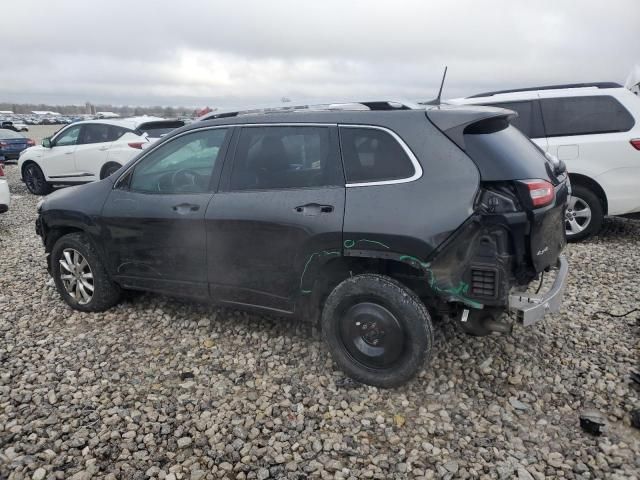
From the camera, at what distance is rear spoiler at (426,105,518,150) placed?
2994 mm

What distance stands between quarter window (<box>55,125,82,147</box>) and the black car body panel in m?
7.75

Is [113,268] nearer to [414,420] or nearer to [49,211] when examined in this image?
[49,211]

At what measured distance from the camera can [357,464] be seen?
265 centimetres

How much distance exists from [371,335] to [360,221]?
752 mm

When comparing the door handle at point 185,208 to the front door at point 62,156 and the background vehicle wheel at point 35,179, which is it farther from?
the background vehicle wheel at point 35,179

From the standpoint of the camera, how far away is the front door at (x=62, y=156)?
1070cm

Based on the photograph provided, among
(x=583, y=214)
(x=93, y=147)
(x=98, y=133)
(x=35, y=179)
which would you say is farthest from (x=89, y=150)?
(x=583, y=214)

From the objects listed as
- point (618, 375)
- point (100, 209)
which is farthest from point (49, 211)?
point (618, 375)

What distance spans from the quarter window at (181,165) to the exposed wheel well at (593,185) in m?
4.64

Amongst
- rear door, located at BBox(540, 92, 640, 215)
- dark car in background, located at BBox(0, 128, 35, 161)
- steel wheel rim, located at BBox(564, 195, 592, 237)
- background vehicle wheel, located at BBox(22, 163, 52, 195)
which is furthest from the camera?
dark car in background, located at BBox(0, 128, 35, 161)

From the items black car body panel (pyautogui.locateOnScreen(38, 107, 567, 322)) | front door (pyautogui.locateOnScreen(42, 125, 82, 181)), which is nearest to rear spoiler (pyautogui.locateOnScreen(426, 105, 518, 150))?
black car body panel (pyautogui.locateOnScreen(38, 107, 567, 322))

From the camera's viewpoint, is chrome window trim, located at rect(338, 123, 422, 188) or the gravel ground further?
chrome window trim, located at rect(338, 123, 422, 188)

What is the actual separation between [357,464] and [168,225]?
7.34ft

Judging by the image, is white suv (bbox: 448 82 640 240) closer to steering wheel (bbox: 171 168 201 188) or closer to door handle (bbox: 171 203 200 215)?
steering wheel (bbox: 171 168 201 188)
